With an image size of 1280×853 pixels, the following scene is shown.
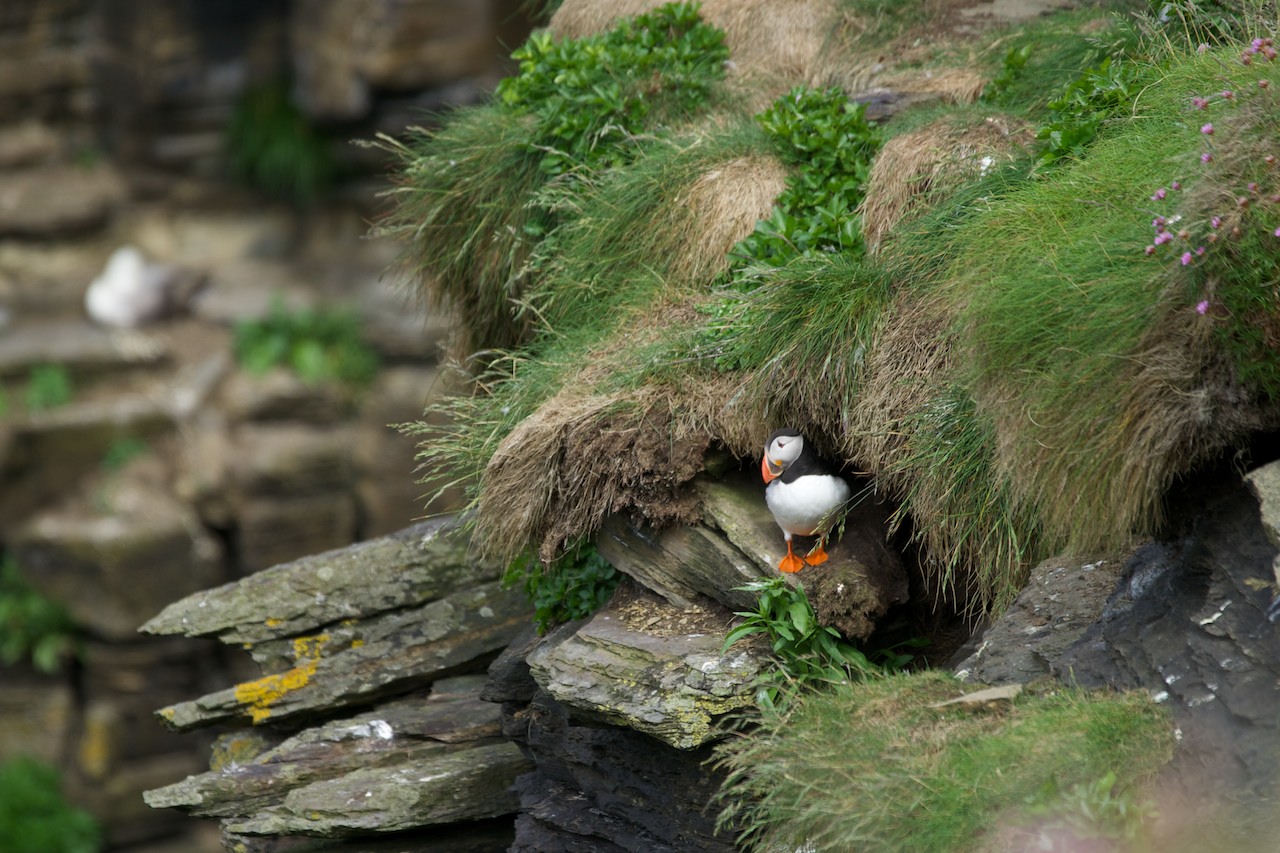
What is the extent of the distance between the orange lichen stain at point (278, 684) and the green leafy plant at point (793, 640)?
2.54m

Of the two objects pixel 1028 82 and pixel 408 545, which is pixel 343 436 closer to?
pixel 408 545

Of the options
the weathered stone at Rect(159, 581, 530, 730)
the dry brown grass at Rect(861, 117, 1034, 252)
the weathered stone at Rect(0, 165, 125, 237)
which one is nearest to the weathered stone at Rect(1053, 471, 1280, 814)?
the dry brown grass at Rect(861, 117, 1034, 252)

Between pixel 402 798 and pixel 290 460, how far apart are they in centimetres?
951

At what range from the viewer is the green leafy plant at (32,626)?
44.6 ft

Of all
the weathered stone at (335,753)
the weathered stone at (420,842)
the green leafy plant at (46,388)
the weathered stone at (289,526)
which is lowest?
the weathered stone at (289,526)

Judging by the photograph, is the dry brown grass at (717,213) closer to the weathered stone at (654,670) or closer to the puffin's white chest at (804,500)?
the puffin's white chest at (804,500)

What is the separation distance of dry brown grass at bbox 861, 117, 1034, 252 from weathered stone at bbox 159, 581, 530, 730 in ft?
8.21

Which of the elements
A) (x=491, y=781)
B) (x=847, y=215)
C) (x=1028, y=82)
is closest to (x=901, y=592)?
(x=847, y=215)

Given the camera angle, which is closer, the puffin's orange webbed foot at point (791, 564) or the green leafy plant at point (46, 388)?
the puffin's orange webbed foot at point (791, 564)

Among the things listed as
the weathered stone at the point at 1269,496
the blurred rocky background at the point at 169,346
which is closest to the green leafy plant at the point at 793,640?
the weathered stone at the point at 1269,496

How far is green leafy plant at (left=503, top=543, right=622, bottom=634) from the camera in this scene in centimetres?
507

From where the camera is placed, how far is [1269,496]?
3031mm

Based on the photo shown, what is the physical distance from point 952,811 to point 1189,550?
0.99 m

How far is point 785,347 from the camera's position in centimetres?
438
